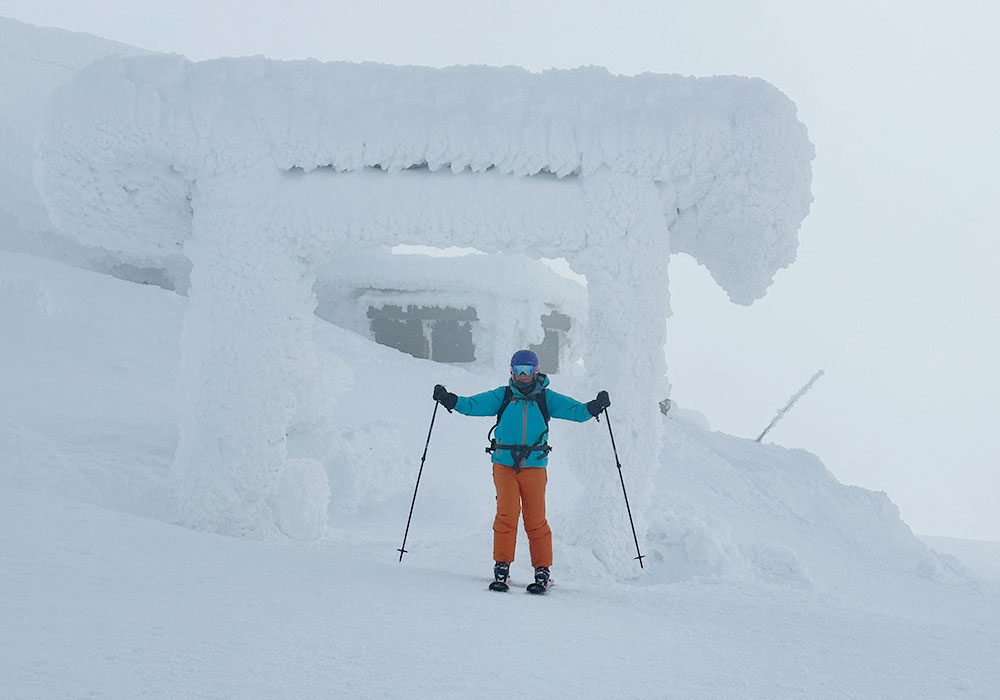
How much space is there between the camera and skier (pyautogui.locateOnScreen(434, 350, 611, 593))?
14.4 ft

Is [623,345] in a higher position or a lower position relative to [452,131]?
lower

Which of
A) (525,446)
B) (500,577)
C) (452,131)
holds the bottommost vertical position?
(500,577)

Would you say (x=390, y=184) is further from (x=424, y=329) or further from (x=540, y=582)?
(x=424, y=329)

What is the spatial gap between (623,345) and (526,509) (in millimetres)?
1847

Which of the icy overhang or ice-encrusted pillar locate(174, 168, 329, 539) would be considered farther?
ice-encrusted pillar locate(174, 168, 329, 539)

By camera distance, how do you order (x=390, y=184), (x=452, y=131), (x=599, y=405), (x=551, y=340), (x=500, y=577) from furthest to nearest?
(x=551, y=340) < (x=390, y=184) < (x=452, y=131) < (x=599, y=405) < (x=500, y=577)

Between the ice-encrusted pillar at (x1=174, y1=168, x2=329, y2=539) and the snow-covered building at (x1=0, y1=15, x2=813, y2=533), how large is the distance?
0.02 m

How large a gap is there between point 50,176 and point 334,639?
5110 mm

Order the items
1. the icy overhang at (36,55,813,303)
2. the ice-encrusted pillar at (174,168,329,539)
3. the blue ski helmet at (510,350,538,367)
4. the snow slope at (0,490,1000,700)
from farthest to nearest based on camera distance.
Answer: the ice-encrusted pillar at (174,168,329,539), the icy overhang at (36,55,813,303), the blue ski helmet at (510,350,538,367), the snow slope at (0,490,1000,700)

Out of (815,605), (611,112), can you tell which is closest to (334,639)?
(815,605)

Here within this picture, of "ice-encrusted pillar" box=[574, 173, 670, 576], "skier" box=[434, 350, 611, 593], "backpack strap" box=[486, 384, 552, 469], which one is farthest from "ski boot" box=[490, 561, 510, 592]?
"ice-encrusted pillar" box=[574, 173, 670, 576]

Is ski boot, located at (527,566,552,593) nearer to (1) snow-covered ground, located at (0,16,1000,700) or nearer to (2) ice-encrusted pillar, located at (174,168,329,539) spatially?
(1) snow-covered ground, located at (0,16,1000,700)

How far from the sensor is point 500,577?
4.20 m

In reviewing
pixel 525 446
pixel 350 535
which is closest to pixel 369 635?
pixel 525 446
